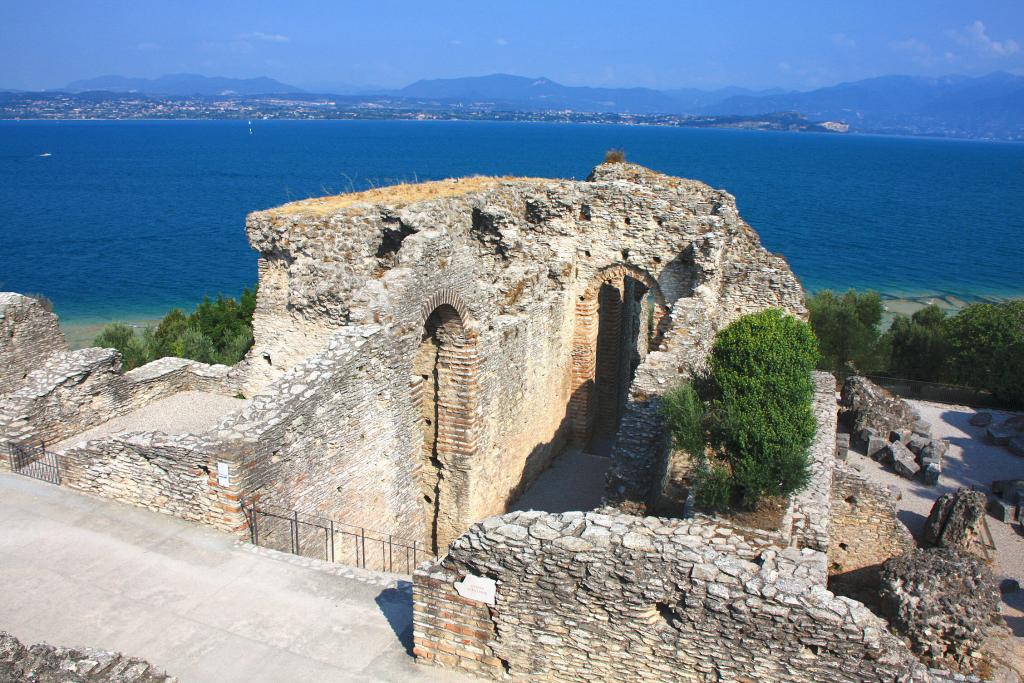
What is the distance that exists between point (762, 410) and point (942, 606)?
457 centimetres

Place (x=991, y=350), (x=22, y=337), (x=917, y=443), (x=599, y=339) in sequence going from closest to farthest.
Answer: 1. (x=22, y=337)
2. (x=917, y=443)
3. (x=599, y=339)
4. (x=991, y=350)

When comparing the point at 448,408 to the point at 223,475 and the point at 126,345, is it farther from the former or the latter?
the point at 126,345

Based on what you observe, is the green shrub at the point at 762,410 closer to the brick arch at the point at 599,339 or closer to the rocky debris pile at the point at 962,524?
the brick arch at the point at 599,339

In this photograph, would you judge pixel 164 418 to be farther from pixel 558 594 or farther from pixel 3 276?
pixel 3 276

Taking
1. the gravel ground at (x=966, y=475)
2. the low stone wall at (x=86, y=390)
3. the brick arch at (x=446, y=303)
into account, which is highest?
the brick arch at (x=446, y=303)

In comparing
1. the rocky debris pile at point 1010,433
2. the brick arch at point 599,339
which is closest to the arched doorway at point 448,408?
the brick arch at point 599,339

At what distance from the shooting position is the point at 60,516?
9.30 m

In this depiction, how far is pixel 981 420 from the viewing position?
21.2 metres

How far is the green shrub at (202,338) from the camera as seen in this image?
909 inches

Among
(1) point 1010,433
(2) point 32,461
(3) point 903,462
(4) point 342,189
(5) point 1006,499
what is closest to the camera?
(2) point 32,461

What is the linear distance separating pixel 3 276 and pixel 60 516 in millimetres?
49062

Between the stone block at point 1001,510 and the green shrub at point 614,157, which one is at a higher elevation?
the green shrub at point 614,157

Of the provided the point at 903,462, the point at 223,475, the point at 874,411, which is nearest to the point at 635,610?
the point at 223,475

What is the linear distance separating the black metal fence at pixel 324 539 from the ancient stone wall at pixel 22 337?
6.42 meters
